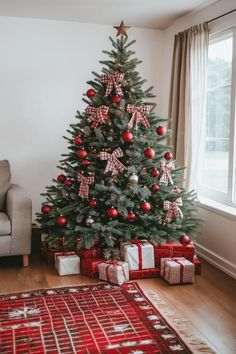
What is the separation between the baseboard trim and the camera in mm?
3653

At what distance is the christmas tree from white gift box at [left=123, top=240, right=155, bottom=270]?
0.09 m

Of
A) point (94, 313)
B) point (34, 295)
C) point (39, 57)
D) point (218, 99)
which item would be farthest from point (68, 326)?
point (39, 57)

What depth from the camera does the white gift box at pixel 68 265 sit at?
11.8 feet

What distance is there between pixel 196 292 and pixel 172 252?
48 centimetres

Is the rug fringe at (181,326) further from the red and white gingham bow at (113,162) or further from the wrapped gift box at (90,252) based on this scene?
the red and white gingham bow at (113,162)

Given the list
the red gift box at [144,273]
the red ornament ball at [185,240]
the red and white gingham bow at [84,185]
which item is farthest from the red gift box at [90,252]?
the red ornament ball at [185,240]

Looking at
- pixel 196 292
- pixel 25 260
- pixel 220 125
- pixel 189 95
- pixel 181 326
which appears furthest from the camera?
pixel 189 95

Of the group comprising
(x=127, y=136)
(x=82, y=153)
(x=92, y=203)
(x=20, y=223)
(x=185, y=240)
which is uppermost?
(x=127, y=136)

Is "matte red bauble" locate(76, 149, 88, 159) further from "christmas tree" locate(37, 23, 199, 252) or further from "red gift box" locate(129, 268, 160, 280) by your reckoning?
"red gift box" locate(129, 268, 160, 280)

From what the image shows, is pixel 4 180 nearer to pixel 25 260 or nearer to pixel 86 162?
pixel 25 260

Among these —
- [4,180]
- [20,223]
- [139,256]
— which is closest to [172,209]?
[139,256]

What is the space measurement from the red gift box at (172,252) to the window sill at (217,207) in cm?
43

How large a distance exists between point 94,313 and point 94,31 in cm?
323

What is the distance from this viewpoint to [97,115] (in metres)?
3.62
